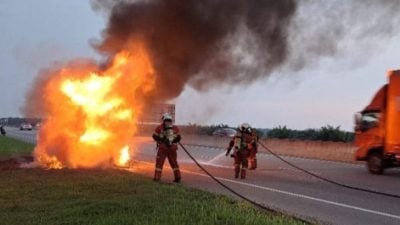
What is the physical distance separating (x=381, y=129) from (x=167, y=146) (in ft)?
27.3

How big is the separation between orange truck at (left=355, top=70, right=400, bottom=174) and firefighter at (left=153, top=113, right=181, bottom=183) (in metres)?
7.79

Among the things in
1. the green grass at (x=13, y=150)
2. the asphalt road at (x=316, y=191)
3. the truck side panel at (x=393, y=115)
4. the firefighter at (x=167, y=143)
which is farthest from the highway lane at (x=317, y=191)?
the green grass at (x=13, y=150)

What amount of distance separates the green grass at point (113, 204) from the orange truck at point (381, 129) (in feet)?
29.4

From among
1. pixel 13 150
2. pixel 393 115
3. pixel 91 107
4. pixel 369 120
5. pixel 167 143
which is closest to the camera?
pixel 167 143

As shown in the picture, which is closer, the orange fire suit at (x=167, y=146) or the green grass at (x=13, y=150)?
the orange fire suit at (x=167, y=146)

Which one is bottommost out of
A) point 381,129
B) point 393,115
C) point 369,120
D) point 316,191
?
point 316,191

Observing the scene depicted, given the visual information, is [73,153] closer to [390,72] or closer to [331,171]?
[331,171]

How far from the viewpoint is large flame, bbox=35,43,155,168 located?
21109 mm

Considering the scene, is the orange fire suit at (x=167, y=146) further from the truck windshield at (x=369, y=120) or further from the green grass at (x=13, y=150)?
the green grass at (x=13, y=150)

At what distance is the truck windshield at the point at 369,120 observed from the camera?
22269 millimetres

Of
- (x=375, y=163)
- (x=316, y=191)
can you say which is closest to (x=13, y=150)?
(x=375, y=163)

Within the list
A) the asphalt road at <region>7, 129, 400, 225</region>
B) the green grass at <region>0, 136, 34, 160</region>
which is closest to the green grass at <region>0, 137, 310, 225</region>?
the asphalt road at <region>7, 129, 400, 225</region>

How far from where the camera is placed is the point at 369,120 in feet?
74.2

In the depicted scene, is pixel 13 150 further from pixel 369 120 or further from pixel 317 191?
pixel 317 191
